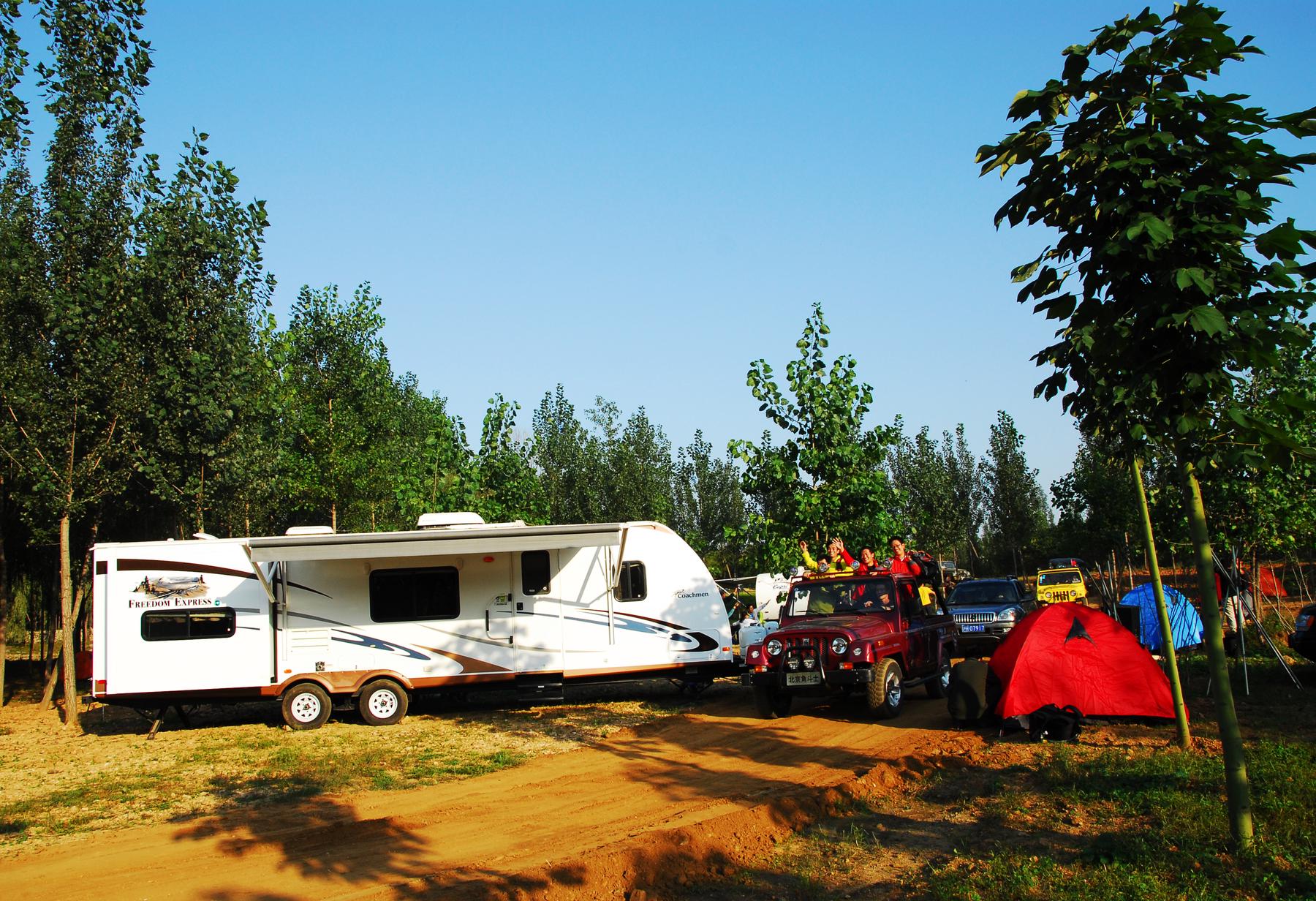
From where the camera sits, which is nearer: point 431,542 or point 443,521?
point 431,542

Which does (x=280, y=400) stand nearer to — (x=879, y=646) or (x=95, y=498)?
(x=95, y=498)

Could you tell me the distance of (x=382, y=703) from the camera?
48.3 feet

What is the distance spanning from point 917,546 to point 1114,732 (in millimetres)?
30267

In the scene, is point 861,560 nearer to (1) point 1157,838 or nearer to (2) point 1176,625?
(2) point 1176,625

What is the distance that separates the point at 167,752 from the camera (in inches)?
514

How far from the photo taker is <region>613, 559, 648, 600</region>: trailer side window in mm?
15562

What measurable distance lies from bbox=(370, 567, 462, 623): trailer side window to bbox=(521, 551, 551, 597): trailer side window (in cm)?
109

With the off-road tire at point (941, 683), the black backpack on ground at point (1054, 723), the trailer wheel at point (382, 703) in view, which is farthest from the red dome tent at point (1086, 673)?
the trailer wheel at point (382, 703)

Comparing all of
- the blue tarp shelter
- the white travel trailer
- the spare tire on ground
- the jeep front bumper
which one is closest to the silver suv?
the blue tarp shelter

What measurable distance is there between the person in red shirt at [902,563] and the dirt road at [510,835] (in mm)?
4080

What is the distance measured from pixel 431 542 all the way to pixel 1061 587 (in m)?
17.2

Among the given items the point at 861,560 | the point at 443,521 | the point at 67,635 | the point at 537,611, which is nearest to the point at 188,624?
the point at 67,635

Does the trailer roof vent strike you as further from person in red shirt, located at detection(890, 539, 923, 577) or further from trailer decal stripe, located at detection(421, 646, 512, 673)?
person in red shirt, located at detection(890, 539, 923, 577)

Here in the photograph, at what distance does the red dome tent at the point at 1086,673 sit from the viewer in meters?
10.5
